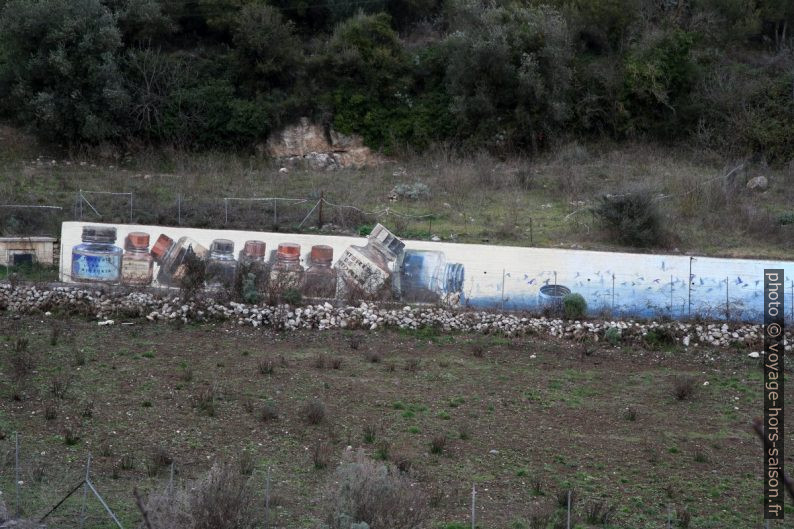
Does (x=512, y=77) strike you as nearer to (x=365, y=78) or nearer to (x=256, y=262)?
(x=365, y=78)

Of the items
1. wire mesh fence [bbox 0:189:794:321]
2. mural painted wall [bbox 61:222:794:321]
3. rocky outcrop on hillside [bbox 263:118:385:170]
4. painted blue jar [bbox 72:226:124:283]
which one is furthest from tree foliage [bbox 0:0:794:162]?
mural painted wall [bbox 61:222:794:321]

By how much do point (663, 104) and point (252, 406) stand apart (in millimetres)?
23384

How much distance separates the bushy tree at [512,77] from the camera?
3228 centimetres

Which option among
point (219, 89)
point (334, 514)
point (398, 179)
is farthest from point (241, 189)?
point (334, 514)

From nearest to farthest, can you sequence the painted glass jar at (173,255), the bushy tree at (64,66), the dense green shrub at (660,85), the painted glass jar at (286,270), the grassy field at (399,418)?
the grassy field at (399,418)
the painted glass jar at (286,270)
the painted glass jar at (173,255)
the bushy tree at (64,66)
the dense green shrub at (660,85)

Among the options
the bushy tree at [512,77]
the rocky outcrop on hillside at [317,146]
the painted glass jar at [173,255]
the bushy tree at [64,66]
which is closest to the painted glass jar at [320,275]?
the painted glass jar at [173,255]

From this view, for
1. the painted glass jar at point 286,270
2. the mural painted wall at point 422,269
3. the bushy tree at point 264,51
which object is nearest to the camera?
the mural painted wall at point 422,269

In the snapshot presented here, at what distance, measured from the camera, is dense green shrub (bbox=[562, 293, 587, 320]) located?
70.4 feet

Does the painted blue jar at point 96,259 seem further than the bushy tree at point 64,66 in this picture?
No

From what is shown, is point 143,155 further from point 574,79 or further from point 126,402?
point 126,402

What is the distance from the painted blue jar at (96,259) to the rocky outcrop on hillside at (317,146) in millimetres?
10224

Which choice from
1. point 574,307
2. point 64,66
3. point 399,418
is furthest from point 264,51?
point 399,418

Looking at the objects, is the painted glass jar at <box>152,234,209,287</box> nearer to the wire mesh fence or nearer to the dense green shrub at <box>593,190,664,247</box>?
the wire mesh fence

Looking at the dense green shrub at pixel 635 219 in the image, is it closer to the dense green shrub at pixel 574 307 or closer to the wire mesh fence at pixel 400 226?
the wire mesh fence at pixel 400 226
